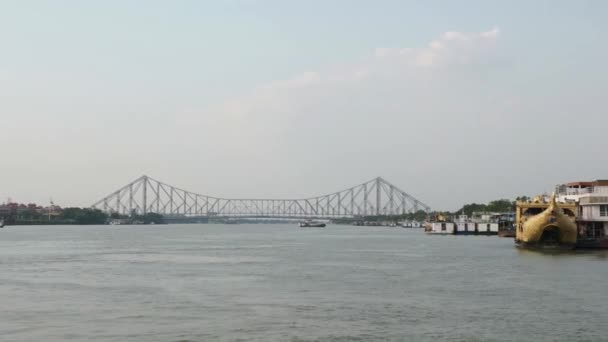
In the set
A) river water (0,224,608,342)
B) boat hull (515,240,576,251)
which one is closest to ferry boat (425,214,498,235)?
boat hull (515,240,576,251)

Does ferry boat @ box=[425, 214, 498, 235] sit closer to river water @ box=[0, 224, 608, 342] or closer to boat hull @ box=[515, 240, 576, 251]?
boat hull @ box=[515, 240, 576, 251]

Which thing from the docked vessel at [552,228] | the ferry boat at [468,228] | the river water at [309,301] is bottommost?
the river water at [309,301]

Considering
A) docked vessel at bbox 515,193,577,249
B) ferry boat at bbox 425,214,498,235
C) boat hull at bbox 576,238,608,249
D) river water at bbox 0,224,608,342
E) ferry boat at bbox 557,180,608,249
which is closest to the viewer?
river water at bbox 0,224,608,342

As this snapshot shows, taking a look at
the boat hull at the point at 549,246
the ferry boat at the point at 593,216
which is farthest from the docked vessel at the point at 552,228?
the ferry boat at the point at 593,216

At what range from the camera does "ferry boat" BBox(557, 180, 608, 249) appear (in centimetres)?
5956

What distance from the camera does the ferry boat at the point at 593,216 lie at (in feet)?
195

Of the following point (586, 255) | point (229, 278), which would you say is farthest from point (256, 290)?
point (586, 255)

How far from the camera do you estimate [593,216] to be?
60.8 m

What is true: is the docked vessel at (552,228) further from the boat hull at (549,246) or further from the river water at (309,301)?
the river water at (309,301)

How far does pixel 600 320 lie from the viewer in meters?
26.0

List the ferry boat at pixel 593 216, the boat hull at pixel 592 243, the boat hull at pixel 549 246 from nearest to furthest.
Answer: the boat hull at pixel 549 246 < the boat hull at pixel 592 243 < the ferry boat at pixel 593 216

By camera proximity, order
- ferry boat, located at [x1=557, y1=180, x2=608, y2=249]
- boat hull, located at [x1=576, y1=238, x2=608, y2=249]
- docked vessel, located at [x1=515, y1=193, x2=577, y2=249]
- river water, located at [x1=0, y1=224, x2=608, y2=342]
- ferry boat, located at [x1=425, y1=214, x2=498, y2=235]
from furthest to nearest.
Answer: ferry boat, located at [x1=425, y1=214, x2=498, y2=235] → ferry boat, located at [x1=557, y1=180, x2=608, y2=249] → boat hull, located at [x1=576, y1=238, x2=608, y2=249] → docked vessel, located at [x1=515, y1=193, x2=577, y2=249] → river water, located at [x1=0, y1=224, x2=608, y2=342]

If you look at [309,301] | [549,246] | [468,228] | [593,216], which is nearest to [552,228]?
[549,246]

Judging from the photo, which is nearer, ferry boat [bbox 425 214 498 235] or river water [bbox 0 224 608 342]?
river water [bbox 0 224 608 342]
